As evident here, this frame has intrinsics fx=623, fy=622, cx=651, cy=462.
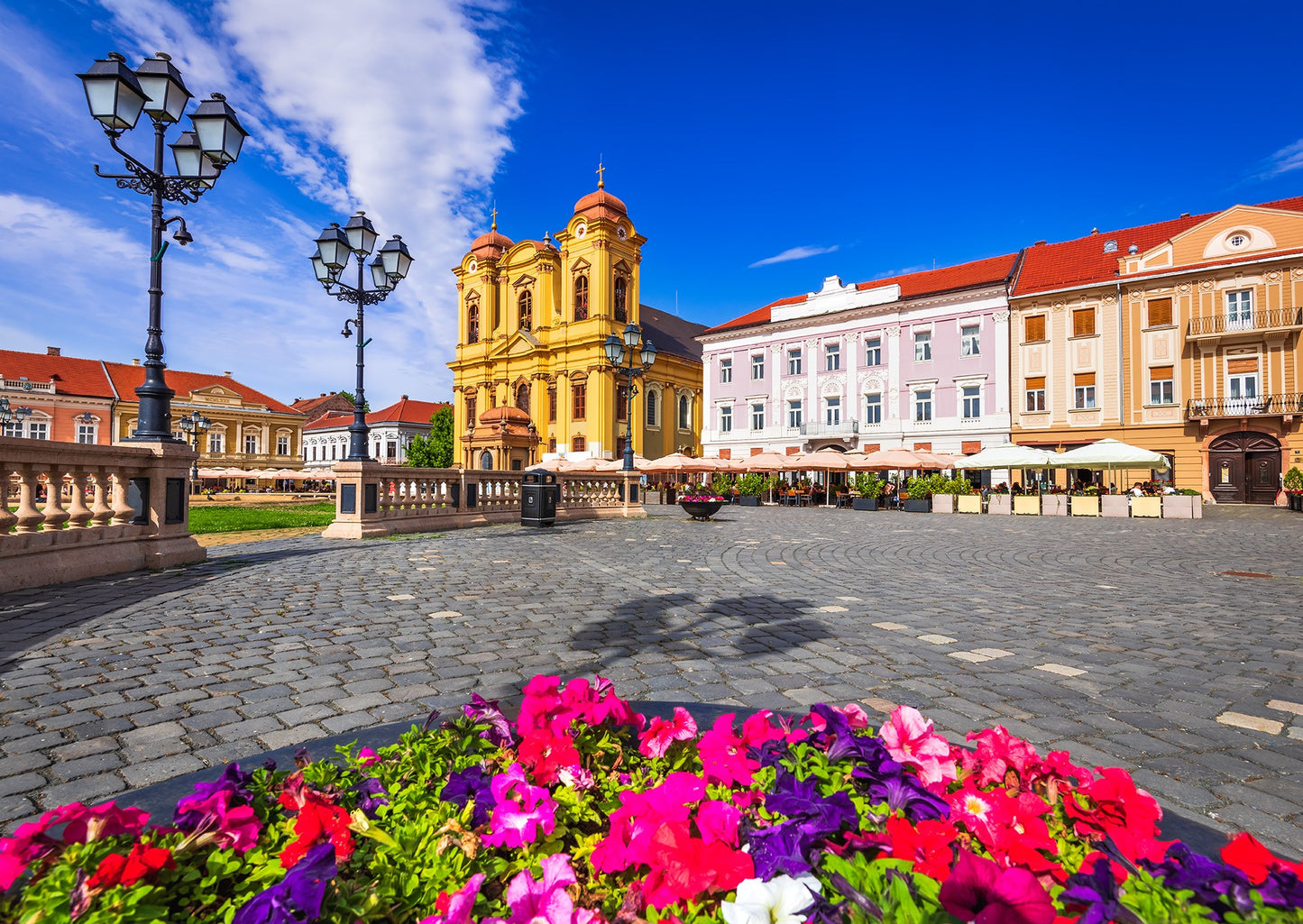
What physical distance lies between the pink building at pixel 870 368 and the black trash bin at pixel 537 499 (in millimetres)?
24483

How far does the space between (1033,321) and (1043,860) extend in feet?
119

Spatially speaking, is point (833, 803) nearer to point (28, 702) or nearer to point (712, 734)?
point (712, 734)

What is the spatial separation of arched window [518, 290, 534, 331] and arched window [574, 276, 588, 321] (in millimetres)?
4296

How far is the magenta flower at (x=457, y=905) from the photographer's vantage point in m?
0.93

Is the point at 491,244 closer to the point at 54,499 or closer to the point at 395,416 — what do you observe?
the point at 395,416

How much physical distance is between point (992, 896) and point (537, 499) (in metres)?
14.3

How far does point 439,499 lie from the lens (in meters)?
14.6

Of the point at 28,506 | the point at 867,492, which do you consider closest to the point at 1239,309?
the point at 867,492

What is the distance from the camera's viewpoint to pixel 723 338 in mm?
40812

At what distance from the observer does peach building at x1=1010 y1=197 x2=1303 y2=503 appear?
2669 centimetres

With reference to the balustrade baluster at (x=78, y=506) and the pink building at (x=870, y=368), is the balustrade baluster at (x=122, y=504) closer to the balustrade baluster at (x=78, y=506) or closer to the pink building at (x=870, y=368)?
the balustrade baluster at (x=78, y=506)

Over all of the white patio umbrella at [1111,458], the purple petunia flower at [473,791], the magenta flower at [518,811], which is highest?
the white patio umbrella at [1111,458]

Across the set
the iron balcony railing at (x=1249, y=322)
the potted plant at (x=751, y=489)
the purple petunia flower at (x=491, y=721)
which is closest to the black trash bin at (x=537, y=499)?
the purple petunia flower at (x=491, y=721)

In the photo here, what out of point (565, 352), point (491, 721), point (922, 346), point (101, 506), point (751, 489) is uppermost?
point (565, 352)
